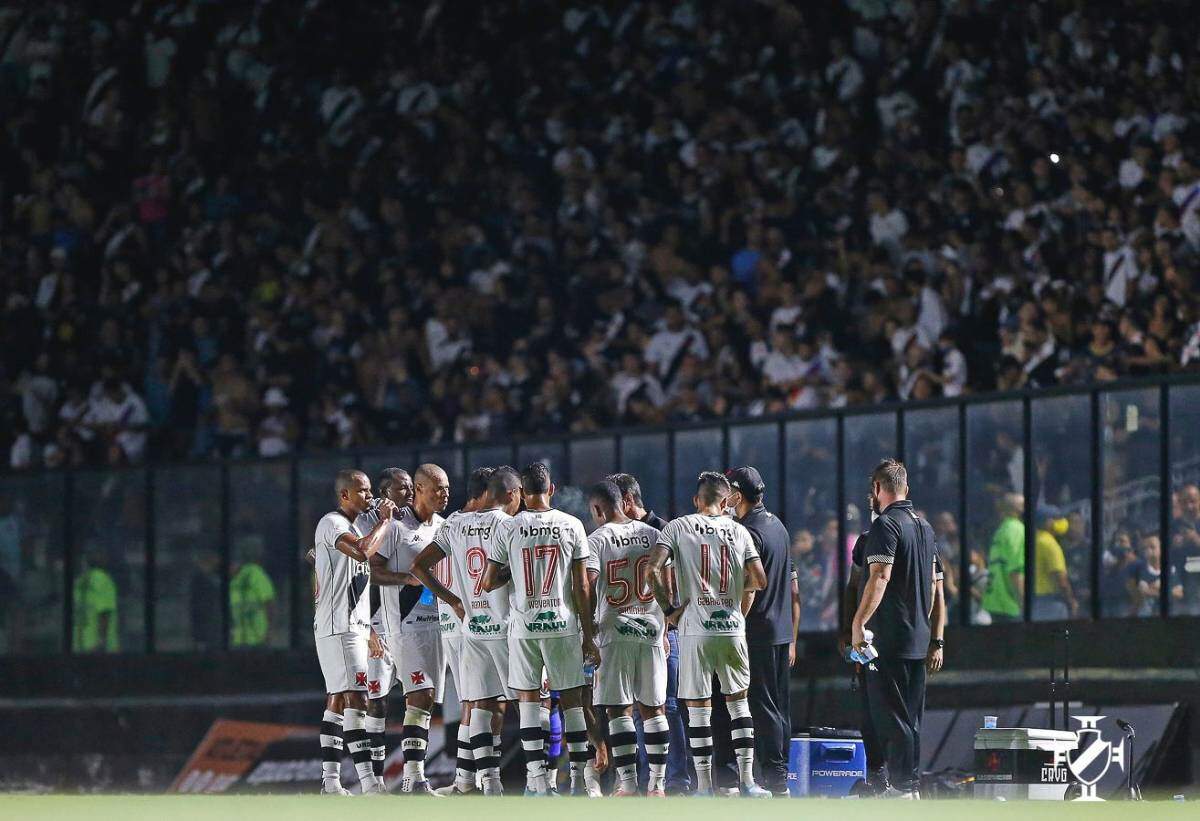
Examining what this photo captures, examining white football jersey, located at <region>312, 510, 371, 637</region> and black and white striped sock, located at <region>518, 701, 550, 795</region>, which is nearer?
black and white striped sock, located at <region>518, 701, 550, 795</region>

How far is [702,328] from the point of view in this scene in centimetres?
1975

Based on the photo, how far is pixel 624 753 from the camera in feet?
41.5

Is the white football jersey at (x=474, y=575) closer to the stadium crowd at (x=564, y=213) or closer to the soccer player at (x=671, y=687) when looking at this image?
the soccer player at (x=671, y=687)

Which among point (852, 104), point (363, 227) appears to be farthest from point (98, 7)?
point (852, 104)

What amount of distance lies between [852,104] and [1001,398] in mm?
5155

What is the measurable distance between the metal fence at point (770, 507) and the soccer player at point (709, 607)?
2619 millimetres

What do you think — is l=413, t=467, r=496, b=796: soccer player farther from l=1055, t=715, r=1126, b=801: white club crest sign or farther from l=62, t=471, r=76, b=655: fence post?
l=62, t=471, r=76, b=655: fence post

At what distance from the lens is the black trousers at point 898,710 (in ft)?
40.3

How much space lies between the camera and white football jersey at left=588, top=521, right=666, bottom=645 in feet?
42.1

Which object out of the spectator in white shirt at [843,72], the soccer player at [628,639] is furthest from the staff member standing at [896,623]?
the spectator in white shirt at [843,72]

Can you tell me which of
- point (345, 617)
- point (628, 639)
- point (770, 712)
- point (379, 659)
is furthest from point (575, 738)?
point (345, 617)

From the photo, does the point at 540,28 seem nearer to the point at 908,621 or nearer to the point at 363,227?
the point at 363,227

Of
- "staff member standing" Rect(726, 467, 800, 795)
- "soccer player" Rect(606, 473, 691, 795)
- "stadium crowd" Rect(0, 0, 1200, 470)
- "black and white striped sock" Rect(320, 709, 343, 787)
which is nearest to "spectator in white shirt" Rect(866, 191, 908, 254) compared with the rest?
"stadium crowd" Rect(0, 0, 1200, 470)

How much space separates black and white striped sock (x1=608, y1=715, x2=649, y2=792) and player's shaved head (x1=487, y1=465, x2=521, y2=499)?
1385 millimetres
